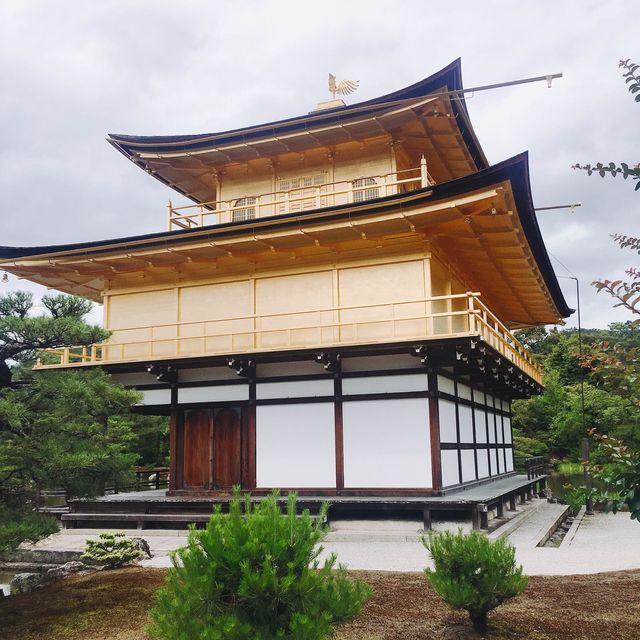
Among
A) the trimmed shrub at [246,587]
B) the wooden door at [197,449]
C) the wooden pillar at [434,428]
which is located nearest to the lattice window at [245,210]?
the wooden door at [197,449]

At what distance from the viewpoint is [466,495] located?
14.9 meters

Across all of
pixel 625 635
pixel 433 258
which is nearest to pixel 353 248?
pixel 433 258

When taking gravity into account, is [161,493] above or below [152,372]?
below

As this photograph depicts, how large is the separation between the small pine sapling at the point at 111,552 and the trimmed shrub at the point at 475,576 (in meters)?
6.21

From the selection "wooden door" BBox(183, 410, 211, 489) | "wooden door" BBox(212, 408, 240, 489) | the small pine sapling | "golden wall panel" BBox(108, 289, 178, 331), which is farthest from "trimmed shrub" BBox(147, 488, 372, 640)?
"golden wall panel" BBox(108, 289, 178, 331)

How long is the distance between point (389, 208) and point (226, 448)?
7.38 meters

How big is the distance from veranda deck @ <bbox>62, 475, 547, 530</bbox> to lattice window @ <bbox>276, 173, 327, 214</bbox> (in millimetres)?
8323

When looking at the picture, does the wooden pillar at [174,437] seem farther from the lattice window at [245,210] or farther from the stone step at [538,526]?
the stone step at [538,526]

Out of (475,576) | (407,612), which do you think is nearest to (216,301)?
(407,612)

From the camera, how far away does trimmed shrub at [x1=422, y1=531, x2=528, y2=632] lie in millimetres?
6426

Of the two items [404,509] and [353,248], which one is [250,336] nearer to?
[353,248]

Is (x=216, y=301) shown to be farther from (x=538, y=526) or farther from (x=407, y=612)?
(x=407, y=612)

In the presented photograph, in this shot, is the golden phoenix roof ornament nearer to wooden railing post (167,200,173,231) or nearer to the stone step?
wooden railing post (167,200,173,231)

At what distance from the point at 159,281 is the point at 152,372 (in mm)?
3048
